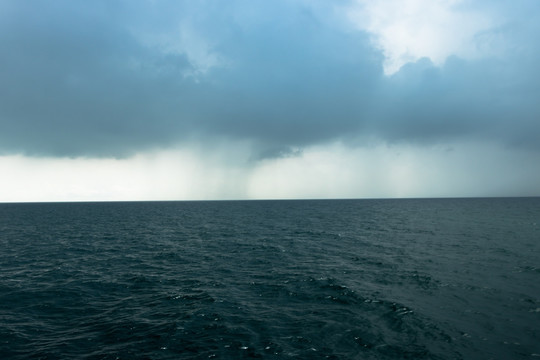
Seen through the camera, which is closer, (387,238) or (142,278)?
(142,278)

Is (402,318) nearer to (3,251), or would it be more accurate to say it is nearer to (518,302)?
(518,302)

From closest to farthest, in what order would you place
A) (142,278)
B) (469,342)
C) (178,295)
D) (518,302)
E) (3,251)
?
(469,342), (518,302), (178,295), (142,278), (3,251)

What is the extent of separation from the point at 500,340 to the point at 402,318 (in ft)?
19.3

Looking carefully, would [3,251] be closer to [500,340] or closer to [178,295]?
[178,295]

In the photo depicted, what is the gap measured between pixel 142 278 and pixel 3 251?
3576 cm

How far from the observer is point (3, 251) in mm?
51969

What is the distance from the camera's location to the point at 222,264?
41031mm

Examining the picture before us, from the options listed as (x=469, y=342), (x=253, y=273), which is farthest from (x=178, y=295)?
(x=469, y=342)

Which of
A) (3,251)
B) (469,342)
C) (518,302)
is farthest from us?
(3,251)

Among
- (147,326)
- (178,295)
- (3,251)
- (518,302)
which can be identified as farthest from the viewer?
(3,251)

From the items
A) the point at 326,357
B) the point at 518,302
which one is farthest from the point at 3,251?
the point at 518,302

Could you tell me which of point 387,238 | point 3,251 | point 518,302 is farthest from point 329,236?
point 3,251

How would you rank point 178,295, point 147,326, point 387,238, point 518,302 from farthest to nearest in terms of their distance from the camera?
1. point 387,238
2. point 178,295
3. point 518,302
4. point 147,326

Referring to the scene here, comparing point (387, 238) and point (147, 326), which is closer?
point (147, 326)
